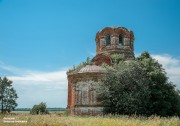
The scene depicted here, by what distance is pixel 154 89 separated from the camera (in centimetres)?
2316

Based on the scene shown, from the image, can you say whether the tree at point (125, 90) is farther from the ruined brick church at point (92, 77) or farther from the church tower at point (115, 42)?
the church tower at point (115, 42)

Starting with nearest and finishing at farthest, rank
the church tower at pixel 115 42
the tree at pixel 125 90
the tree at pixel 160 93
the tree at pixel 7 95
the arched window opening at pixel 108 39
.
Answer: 1. the tree at pixel 125 90
2. the tree at pixel 160 93
3. the church tower at pixel 115 42
4. the arched window opening at pixel 108 39
5. the tree at pixel 7 95


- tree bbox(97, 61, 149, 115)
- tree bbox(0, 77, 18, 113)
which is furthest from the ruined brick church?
tree bbox(0, 77, 18, 113)

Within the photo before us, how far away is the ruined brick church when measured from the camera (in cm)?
2372

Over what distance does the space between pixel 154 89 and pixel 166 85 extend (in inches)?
71.1

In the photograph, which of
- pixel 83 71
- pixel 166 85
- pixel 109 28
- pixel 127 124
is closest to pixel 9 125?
pixel 127 124

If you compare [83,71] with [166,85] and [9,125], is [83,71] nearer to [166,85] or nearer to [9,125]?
[166,85]

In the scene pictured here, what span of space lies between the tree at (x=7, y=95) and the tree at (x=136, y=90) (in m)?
30.9

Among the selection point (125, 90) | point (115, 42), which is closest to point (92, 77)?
point (125, 90)

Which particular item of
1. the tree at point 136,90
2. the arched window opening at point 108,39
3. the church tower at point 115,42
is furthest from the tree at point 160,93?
the arched window opening at point 108,39

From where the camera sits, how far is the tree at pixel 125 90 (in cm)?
2146

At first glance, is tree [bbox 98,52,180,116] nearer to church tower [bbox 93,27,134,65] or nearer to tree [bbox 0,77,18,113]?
church tower [bbox 93,27,134,65]

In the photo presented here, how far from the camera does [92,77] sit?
79.5 ft

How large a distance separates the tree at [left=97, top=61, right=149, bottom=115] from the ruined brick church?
1018 mm
